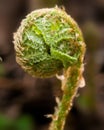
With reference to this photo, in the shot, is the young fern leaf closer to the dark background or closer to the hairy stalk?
the hairy stalk

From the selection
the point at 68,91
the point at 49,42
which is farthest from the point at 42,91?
the point at 49,42

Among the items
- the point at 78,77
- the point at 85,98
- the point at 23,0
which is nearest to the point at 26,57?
the point at 78,77

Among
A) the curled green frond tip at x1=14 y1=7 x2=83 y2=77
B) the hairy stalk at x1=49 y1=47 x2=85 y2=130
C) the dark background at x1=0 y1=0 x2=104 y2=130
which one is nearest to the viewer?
the curled green frond tip at x1=14 y1=7 x2=83 y2=77

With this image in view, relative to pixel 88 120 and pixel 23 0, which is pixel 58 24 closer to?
pixel 88 120

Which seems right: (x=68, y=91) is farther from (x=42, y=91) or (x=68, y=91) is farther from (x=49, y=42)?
(x=42, y=91)

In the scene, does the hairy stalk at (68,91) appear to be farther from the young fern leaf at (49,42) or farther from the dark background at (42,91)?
the dark background at (42,91)

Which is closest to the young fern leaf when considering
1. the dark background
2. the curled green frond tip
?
the curled green frond tip

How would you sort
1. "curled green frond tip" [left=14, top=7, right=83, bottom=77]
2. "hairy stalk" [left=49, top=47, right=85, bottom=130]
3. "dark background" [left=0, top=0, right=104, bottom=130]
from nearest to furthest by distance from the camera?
1. "curled green frond tip" [left=14, top=7, right=83, bottom=77]
2. "hairy stalk" [left=49, top=47, right=85, bottom=130]
3. "dark background" [left=0, top=0, right=104, bottom=130]
